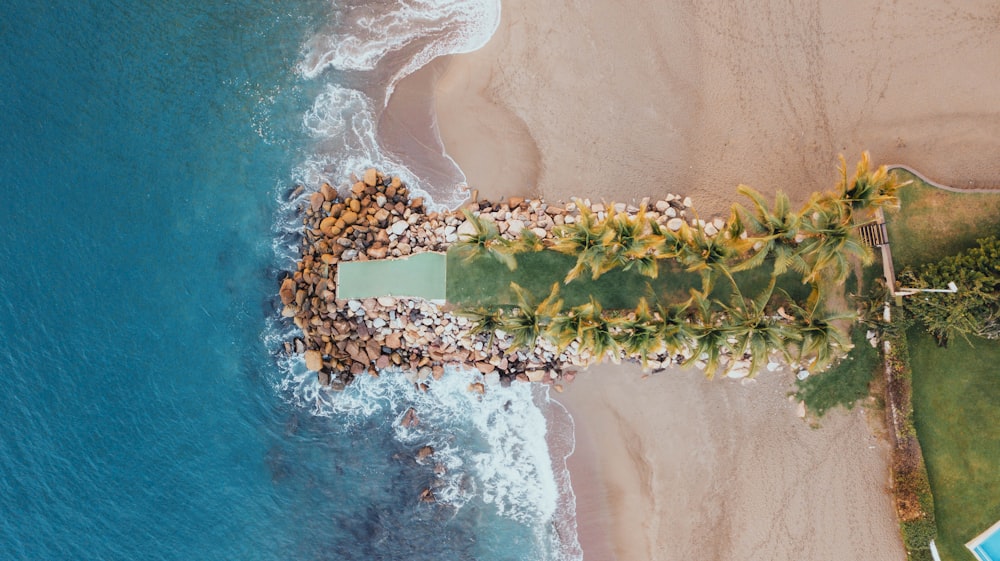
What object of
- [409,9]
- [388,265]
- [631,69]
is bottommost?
[388,265]

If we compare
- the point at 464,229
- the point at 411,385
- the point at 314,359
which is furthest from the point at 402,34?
the point at 411,385

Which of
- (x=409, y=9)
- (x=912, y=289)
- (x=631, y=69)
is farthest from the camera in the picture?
(x=409, y=9)

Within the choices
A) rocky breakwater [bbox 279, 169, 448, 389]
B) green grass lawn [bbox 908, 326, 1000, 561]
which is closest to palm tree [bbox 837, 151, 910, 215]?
green grass lawn [bbox 908, 326, 1000, 561]

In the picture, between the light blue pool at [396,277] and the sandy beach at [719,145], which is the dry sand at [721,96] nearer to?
the sandy beach at [719,145]

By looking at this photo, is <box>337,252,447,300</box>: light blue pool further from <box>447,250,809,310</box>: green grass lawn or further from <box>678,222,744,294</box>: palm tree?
<box>678,222,744,294</box>: palm tree

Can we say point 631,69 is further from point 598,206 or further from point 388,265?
point 388,265

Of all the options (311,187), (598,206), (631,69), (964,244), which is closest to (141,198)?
(311,187)

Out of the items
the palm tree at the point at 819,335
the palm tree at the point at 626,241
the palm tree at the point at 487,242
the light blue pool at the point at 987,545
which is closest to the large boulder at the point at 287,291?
the palm tree at the point at 487,242
